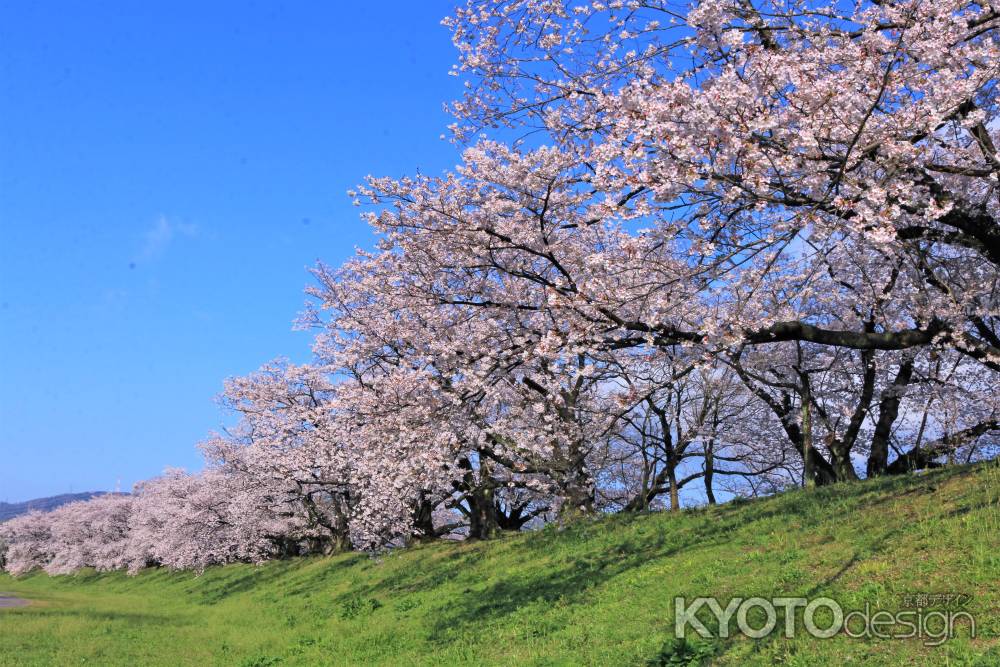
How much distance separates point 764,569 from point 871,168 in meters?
5.98

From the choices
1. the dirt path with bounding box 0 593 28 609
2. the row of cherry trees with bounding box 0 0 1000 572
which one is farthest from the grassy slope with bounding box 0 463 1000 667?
the dirt path with bounding box 0 593 28 609

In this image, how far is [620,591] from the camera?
496 inches

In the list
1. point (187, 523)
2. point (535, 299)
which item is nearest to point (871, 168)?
point (535, 299)

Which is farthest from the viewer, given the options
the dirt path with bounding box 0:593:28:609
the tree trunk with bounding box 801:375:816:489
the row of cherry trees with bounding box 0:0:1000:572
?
the dirt path with bounding box 0:593:28:609

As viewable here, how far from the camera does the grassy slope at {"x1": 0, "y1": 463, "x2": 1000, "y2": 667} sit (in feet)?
28.7

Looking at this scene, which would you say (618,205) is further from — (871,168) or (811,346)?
(811,346)

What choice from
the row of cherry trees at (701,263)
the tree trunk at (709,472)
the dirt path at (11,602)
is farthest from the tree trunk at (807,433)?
the dirt path at (11,602)

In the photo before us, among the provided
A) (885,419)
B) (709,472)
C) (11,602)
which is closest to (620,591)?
(885,419)

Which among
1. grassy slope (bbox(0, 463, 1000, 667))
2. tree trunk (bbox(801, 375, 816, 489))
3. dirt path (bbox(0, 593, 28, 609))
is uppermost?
tree trunk (bbox(801, 375, 816, 489))

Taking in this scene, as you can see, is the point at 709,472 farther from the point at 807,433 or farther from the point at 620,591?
the point at 620,591

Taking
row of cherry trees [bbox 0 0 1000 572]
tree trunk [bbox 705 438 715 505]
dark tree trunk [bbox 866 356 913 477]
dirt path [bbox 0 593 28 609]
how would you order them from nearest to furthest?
1. row of cherry trees [bbox 0 0 1000 572]
2. dark tree trunk [bbox 866 356 913 477]
3. tree trunk [bbox 705 438 715 505]
4. dirt path [bbox 0 593 28 609]

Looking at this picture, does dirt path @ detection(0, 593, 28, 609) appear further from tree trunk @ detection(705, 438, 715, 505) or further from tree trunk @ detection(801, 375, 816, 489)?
tree trunk @ detection(801, 375, 816, 489)

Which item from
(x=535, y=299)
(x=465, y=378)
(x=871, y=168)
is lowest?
(x=465, y=378)

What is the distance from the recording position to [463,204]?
12.8 m
